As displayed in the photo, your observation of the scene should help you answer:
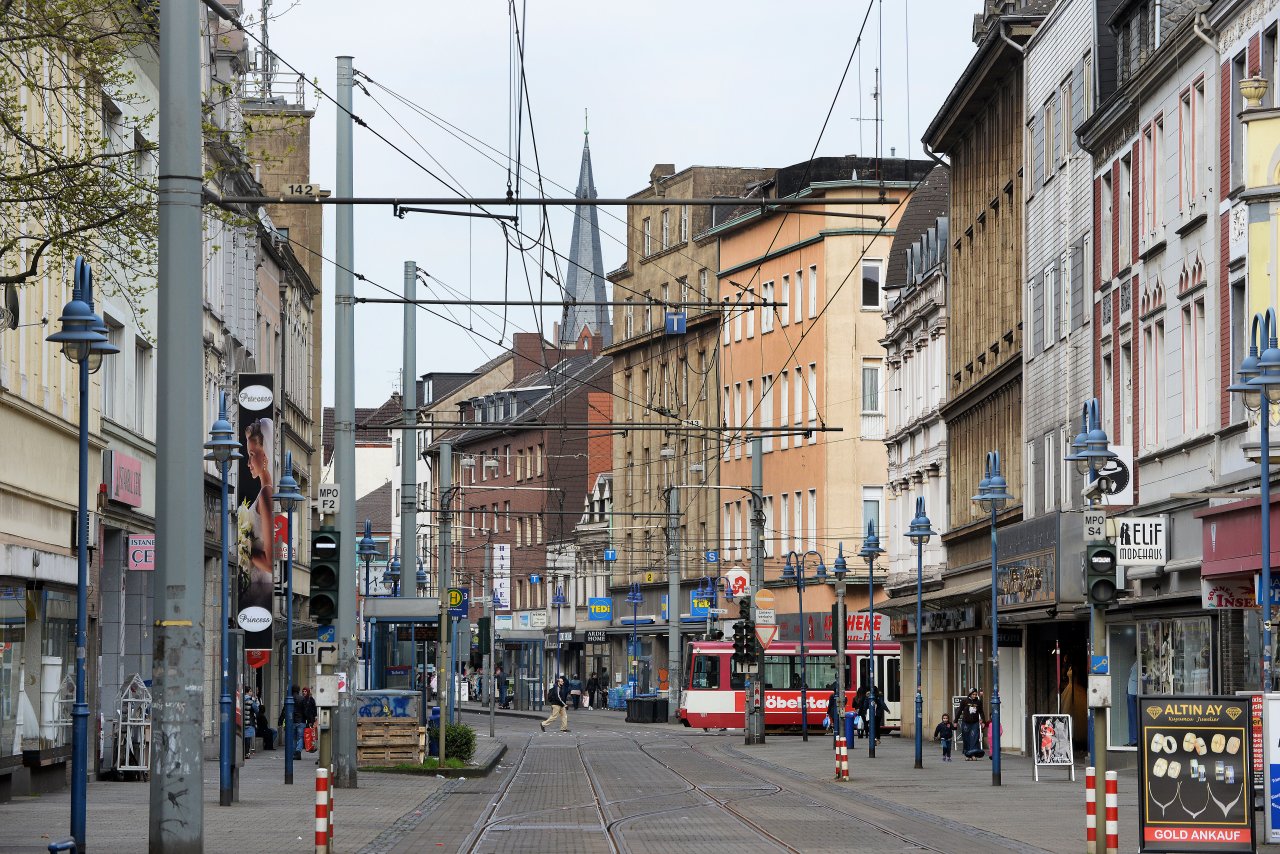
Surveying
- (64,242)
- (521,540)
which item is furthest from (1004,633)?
(521,540)

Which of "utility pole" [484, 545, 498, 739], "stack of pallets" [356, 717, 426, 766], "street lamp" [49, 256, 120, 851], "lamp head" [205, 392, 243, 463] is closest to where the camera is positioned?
"street lamp" [49, 256, 120, 851]

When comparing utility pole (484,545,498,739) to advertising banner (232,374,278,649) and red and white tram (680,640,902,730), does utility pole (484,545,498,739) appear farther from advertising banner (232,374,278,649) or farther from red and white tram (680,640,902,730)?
advertising banner (232,374,278,649)

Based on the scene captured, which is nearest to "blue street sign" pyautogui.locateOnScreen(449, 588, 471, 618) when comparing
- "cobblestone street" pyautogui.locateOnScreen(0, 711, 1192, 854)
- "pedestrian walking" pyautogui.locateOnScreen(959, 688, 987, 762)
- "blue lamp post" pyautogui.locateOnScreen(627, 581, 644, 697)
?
"cobblestone street" pyautogui.locateOnScreen(0, 711, 1192, 854)

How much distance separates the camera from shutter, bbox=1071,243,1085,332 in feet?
135

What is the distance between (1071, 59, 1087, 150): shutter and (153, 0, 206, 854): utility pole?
2772cm

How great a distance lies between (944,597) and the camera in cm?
5359

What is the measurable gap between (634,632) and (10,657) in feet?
228

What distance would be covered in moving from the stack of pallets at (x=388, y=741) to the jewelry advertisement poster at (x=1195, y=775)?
2017 cm

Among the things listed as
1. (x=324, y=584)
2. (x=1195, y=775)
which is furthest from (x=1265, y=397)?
(x=324, y=584)

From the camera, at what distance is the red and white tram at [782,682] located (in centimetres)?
6675

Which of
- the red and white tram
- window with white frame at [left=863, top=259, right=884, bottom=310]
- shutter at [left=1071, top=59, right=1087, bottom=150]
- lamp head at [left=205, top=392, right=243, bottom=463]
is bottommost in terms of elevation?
the red and white tram

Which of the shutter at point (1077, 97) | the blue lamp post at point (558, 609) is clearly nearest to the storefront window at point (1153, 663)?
the shutter at point (1077, 97)

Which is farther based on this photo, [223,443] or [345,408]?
[345,408]

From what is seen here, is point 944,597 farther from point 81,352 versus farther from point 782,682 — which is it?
point 81,352
